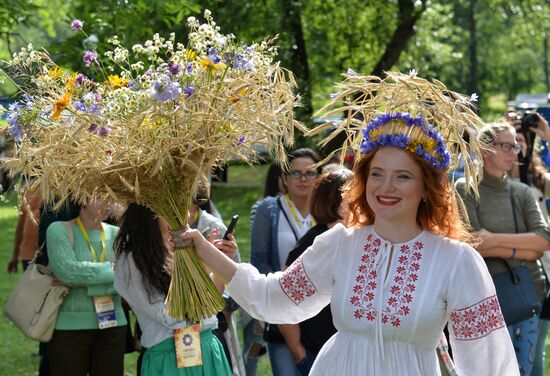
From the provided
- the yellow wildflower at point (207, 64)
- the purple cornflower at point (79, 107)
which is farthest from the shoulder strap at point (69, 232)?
the yellow wildflower at point (207, 64)

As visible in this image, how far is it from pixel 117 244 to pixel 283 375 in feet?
4.43

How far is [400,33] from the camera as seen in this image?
60.6ft

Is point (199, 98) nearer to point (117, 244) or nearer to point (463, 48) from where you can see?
point (117, 244)

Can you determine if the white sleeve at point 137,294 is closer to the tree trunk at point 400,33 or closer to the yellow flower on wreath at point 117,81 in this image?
the yellow flower on wreath at point 117,81

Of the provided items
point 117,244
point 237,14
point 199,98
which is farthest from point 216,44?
point 237,14

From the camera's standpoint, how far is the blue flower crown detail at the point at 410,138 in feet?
14.1

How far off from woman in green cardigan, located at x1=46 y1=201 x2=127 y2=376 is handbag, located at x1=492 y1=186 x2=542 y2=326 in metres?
2.41

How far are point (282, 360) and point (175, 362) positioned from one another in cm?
99

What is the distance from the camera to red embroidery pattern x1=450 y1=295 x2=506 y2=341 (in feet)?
13.6

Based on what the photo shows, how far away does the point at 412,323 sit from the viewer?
418cm

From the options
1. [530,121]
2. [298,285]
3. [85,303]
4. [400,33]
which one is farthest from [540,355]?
[400,33]

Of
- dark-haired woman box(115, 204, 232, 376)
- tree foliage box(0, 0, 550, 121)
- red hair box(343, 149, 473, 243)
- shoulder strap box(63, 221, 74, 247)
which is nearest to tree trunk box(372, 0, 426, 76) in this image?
tree foliage box(0, 0, 550, 121)

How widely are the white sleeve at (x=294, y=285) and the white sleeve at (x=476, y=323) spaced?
56cm

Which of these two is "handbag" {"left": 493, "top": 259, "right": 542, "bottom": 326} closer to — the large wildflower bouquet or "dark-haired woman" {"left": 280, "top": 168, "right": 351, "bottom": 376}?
"dark-haired woman" {"left": 280, "top": 168, "right": 351, "bottom": 376}
